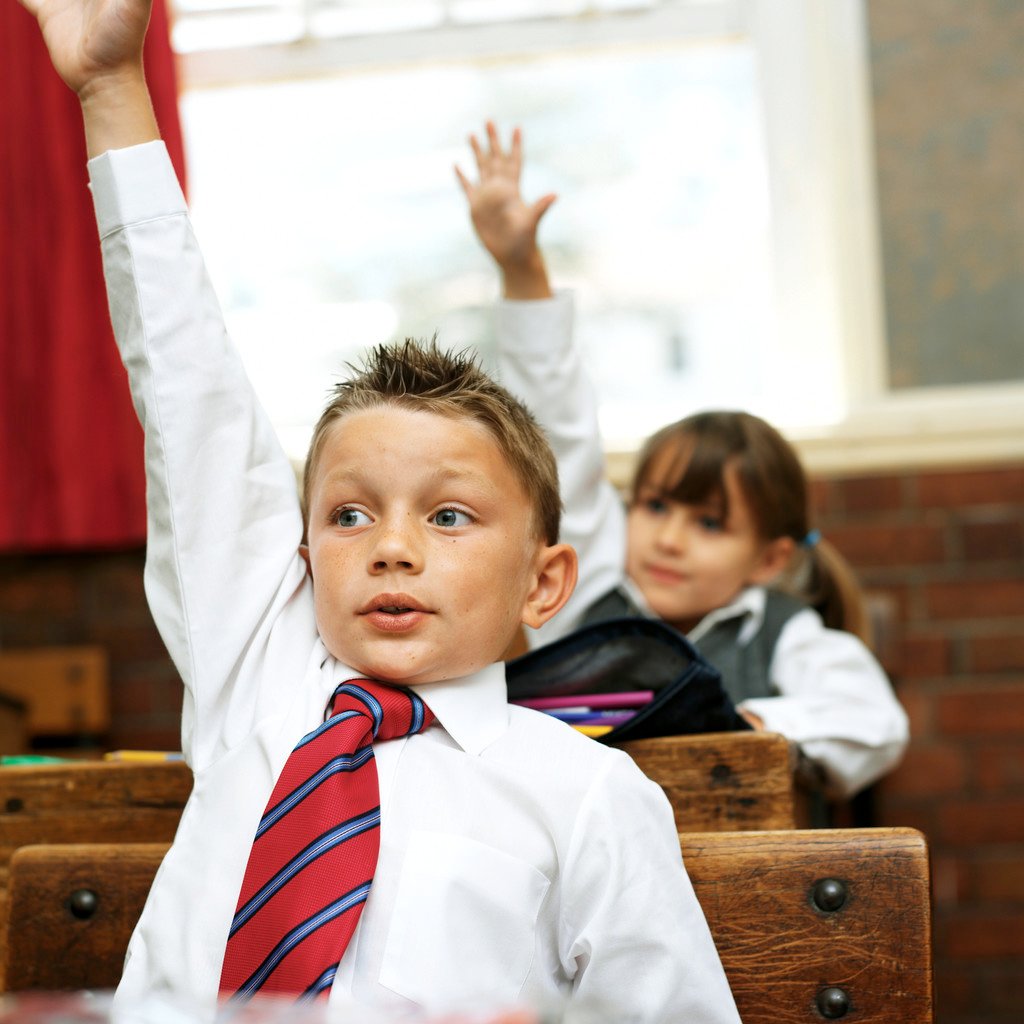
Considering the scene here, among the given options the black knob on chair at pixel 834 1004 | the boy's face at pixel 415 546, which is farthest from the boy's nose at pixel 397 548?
the black knob on chair at pixel 834 1004

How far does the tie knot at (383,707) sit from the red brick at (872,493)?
1.95 m

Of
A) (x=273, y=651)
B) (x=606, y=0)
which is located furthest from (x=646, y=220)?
(x=273, y=651)

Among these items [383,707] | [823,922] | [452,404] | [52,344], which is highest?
[52,344]

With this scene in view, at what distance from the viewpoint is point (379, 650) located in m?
1.04

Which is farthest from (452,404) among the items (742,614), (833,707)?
(742,614)

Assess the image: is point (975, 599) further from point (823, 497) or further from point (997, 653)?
point (823, 497)

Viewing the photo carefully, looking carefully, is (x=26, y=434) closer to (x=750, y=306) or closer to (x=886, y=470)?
(x=750, y=306)

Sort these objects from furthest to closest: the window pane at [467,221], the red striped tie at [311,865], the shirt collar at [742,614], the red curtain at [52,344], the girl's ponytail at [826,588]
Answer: the window pane at [467,221]
the red curtain at [52,344]
the girl's ponytail at [826,588]
the shirt collar at [742,614]
the red striped tie at [311,865]

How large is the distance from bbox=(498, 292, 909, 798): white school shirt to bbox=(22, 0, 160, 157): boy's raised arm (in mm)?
774

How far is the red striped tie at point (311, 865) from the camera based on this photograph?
0.91 m

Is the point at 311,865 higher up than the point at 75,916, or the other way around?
the point at 311,865

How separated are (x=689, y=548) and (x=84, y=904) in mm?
1125

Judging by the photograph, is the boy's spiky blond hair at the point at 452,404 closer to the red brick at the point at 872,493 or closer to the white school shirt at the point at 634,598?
the white school shirt at the point at 634,598

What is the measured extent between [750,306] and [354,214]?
3.18ft
